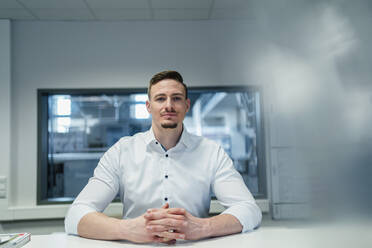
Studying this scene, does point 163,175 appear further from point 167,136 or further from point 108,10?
point 108,10

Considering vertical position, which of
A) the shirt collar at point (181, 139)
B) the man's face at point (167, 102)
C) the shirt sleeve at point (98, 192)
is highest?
the man's face at point (167, 102)

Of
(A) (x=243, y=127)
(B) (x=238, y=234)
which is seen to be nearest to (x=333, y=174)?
(B) (x=238, y=234)

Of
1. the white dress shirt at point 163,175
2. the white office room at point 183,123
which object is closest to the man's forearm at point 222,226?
the white office room at point 183,123

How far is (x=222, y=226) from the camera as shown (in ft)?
2.99

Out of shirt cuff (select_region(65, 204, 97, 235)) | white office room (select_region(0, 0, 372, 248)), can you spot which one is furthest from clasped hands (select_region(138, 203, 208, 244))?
shirt cuff (select_region(65, 204, 97, 235))

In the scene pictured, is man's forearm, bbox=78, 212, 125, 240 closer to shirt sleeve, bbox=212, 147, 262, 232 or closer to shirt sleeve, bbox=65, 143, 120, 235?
shirt sleeve, bbox=65, 143, 120, 235

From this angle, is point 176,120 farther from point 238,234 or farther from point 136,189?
point 238,234

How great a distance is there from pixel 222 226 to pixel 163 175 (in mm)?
451

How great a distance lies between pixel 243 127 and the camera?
2852mm

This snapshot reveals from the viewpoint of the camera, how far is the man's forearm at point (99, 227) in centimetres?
87

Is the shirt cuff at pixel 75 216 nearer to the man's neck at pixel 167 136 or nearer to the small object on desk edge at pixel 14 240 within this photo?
the small object on desk edge at pixel 14 240

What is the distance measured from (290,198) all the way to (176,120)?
3.62ft

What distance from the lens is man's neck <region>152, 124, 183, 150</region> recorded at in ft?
4.49

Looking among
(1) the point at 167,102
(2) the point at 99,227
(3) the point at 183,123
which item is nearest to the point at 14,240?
(2) the point at 99,227
